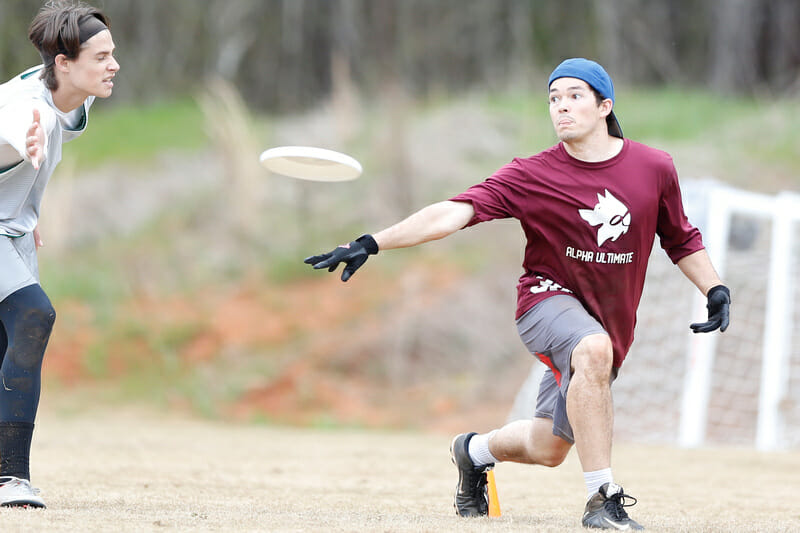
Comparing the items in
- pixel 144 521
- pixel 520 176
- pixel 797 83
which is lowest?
pixel 144 521

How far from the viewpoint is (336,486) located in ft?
20.1

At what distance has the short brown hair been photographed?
4312 mm

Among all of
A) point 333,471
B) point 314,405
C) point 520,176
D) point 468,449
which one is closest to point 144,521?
point 468,449

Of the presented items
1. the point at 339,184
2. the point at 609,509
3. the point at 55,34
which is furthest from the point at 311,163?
the point at 339,184

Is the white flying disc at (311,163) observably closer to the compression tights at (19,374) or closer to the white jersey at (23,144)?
the white jersey at (23,144)

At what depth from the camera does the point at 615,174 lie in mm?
4324

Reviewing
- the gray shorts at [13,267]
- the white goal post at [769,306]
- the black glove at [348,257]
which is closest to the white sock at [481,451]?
the black glove at [348,257]

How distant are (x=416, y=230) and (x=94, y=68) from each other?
1.49m

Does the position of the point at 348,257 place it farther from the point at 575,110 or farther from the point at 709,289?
the point at 709,289

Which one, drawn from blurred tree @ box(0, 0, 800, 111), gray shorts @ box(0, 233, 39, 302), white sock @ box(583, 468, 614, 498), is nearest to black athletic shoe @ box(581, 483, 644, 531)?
white sock @ box(583, 468, 614, 498)

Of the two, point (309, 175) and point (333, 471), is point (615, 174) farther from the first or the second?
point (333, 471)

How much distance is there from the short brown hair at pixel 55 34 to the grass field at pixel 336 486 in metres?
1.80

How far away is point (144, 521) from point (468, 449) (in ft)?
5.07

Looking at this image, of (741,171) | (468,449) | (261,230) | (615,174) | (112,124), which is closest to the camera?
(615,174)
